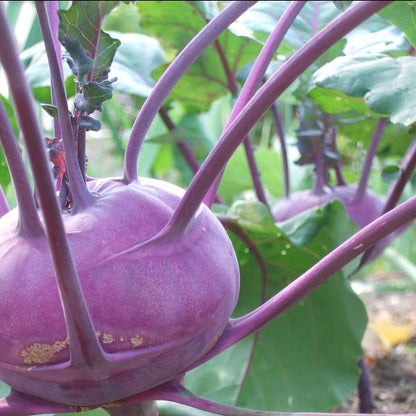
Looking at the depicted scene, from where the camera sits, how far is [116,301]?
48cm

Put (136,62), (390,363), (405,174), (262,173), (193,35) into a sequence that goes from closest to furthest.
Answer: (405,174)
(136,62)
(193,35)
(390,363)
(262,173)

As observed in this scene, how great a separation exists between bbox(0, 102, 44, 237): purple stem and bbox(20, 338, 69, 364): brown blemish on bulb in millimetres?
80

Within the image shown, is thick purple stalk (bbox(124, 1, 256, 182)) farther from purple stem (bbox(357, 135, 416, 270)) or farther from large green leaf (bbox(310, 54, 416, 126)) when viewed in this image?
purple stem (bbox(357, 135, 416, 270))

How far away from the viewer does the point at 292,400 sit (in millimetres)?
917

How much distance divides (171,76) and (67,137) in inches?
5.3

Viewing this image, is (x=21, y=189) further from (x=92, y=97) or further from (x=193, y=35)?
(x=193, y=35)

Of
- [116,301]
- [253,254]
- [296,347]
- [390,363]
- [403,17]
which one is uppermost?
[403,17]

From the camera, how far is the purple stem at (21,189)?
492 millimetres

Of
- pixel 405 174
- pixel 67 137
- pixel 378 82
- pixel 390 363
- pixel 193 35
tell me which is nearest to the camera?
pixel 67 137

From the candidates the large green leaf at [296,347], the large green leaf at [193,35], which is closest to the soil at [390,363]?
the large green leaf at [296,347]

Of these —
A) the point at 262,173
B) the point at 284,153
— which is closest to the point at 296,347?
the point at 284,153

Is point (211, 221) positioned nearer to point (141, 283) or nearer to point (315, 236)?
point (141, 283)

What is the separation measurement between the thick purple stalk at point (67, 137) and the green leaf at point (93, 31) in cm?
2

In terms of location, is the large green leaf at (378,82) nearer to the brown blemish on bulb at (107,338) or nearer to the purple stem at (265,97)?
the purple stem at (265,97)
